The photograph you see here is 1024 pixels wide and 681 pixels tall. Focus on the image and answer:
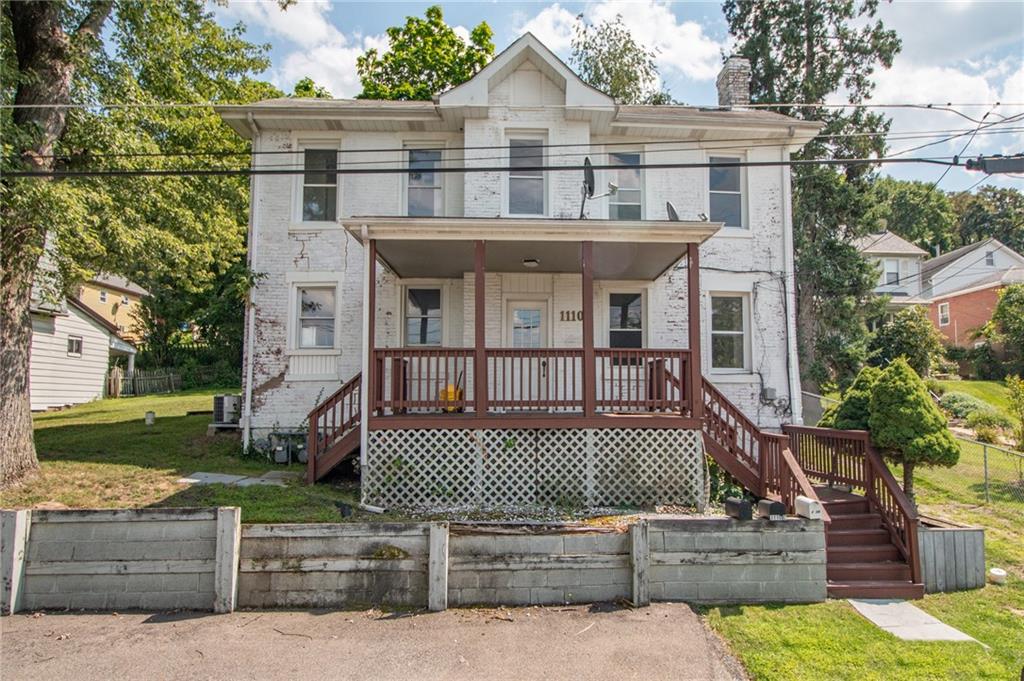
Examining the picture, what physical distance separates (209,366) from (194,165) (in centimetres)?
1849

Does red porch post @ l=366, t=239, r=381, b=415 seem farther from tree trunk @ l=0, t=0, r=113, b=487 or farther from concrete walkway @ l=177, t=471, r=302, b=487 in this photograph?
tree trunk @ l=0, t=0, r=113, b=487

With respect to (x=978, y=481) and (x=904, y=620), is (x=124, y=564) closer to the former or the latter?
(x=904, y=620)

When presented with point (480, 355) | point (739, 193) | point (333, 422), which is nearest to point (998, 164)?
point (739, 193)

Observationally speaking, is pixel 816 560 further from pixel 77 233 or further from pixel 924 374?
pixel 924 374

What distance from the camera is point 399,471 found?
28.2 feet

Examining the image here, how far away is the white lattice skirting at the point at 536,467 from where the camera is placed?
338 inches

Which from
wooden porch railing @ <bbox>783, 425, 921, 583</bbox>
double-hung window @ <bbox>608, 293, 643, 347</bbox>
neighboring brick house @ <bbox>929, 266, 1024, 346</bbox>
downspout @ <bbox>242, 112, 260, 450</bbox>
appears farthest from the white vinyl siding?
neighboring brick house @ <bbox>929, 266, 1024, 346</bbox>

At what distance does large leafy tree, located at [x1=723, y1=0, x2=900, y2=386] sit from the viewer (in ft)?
56.5

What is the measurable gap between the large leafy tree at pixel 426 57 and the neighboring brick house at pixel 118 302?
56.1 feet

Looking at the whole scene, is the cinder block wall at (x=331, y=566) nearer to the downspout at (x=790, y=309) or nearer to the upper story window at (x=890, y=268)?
the downspout at (x=790, y=309)

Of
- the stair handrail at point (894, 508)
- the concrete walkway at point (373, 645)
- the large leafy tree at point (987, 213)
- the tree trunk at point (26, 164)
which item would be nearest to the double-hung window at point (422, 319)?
the tree trunk at point (26, 164)

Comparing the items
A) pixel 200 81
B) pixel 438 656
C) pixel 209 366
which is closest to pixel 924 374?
pixel 438 656

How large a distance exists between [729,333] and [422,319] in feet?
20.3

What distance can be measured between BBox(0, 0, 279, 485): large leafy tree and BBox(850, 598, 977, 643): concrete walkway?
1112 cm
